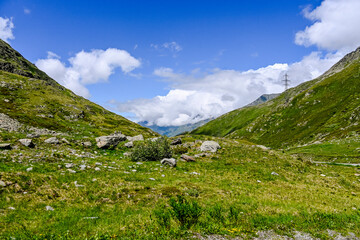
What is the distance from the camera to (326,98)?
167m

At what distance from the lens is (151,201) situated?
14.8 m

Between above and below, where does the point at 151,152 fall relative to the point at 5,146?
below

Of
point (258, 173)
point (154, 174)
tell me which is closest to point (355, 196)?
point (258, 173)

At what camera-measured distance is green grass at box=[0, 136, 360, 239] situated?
10.2 m

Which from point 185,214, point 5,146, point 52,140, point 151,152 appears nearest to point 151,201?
point 185,214

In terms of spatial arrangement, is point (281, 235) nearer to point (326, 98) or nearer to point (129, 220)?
point (129, 220)

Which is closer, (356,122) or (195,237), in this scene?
(195,237)

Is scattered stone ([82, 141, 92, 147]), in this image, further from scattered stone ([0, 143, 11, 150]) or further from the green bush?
scattered stone ([0, 143, 11, 150])

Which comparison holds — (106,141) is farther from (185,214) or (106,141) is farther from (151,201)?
(185,214)

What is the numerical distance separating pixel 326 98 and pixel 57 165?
200309 millimetres

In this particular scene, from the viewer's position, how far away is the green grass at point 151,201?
400 inches

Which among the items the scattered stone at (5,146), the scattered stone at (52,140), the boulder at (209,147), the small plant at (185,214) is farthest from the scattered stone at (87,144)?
the small plant at (185,214)

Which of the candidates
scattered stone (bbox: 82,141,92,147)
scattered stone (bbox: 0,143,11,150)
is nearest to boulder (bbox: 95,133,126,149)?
scattered stone (bbox: 82,141,92,147)

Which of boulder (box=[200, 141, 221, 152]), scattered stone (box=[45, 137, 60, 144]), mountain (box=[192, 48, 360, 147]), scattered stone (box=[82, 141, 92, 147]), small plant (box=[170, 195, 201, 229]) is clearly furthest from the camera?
mountain (box=[192, 48, 360, 147])
